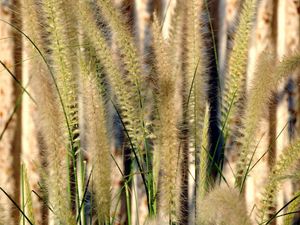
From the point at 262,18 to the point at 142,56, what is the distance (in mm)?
459

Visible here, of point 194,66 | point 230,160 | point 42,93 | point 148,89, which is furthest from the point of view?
point 230,160

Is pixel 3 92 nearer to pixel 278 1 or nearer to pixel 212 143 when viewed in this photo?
pixel 212 143

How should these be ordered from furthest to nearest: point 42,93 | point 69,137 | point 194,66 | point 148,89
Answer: point 148,89
point 194,66
point 69,137
point 42,93

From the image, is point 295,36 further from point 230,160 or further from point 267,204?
point 267,204

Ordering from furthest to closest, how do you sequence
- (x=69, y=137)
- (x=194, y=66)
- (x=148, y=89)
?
(x=148, y=89) → (x=194, y=66) → (x=69, y=137)

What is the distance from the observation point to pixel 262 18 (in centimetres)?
260

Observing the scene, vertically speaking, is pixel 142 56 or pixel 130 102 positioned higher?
pixel 142 56

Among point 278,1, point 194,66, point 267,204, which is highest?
point 278,1

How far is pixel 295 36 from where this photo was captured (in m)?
2.60

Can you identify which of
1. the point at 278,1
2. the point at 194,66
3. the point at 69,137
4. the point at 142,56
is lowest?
the point at 69,137

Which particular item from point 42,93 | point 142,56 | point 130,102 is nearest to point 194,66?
point 130,102

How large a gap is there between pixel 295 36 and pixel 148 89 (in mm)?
594

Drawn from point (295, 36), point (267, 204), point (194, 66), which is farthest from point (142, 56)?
point (267, 204)

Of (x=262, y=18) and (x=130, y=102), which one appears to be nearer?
(x=130, y=102)
